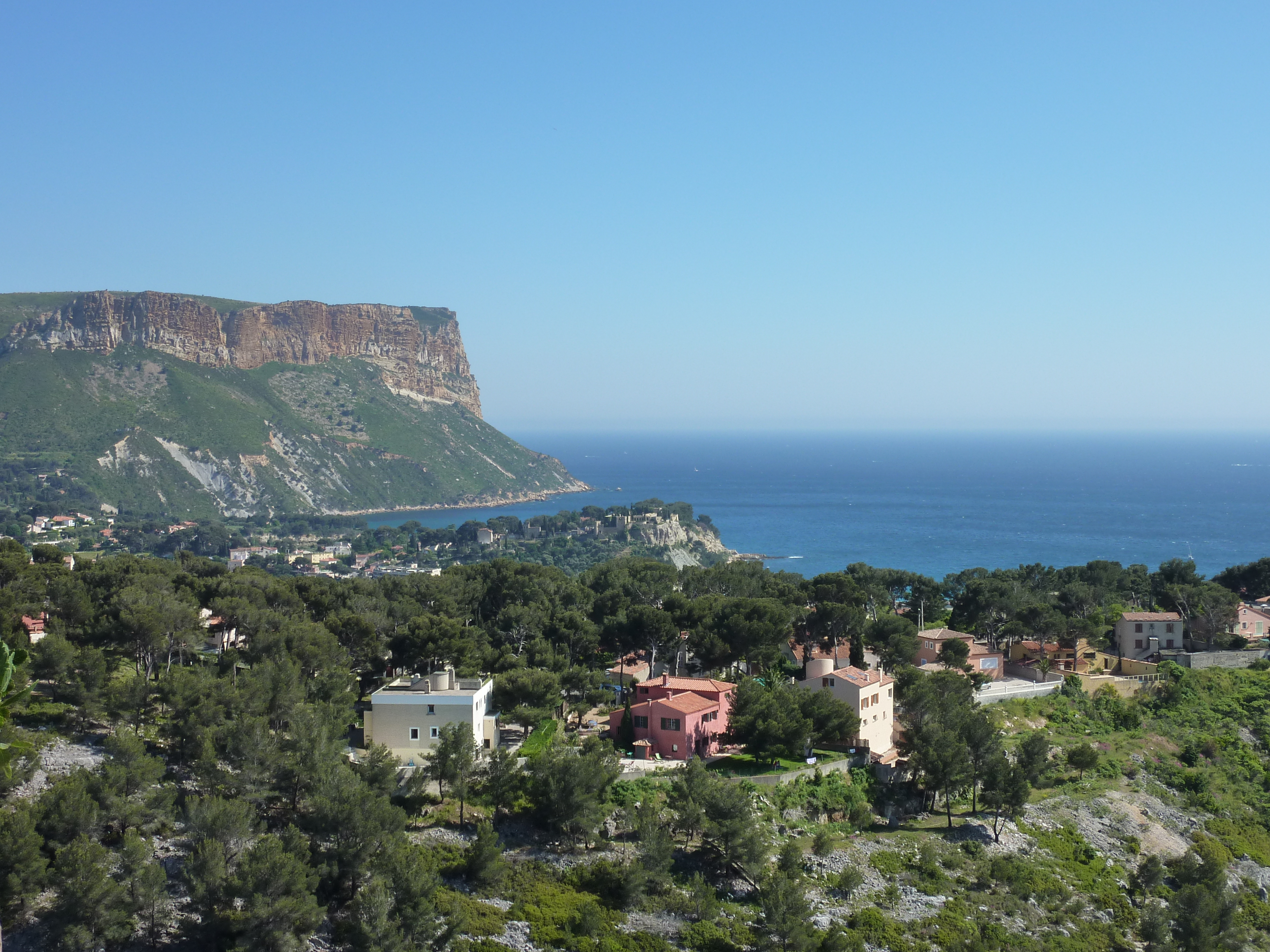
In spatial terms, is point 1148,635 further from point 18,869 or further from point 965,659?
point 18,869

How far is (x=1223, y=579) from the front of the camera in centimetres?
4922

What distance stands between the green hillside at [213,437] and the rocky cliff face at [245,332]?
223cm

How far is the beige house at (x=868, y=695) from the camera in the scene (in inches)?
1134

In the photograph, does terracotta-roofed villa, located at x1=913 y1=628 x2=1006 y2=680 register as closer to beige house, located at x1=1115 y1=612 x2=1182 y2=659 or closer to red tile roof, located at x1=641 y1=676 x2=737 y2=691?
beige house, located at x1=1115 y1=612 x2=1182 y2=659

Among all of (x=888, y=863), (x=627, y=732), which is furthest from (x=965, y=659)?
(x=627, y=732)

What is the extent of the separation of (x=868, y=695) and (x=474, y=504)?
5867 inches

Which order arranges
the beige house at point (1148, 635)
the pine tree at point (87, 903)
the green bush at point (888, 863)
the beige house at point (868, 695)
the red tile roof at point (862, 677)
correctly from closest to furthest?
the pine tree at point (87, 903) < the green bush at point (888, 863) < the beige house at point (868, 695) < the red tile roof at point (862, 677) < the beige house at point (1148, 635)

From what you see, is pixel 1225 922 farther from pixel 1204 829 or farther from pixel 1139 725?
pixel 1139 725

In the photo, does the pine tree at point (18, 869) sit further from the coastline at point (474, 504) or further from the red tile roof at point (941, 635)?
the coastline at point (474, 504)

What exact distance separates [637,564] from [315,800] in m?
26.0

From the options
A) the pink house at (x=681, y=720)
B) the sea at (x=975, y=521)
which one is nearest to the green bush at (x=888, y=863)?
the pink house at (x=681, y=720)

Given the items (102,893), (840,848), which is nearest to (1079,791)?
(840,848)

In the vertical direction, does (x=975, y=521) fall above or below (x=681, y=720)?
below

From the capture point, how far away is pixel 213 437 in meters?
148
